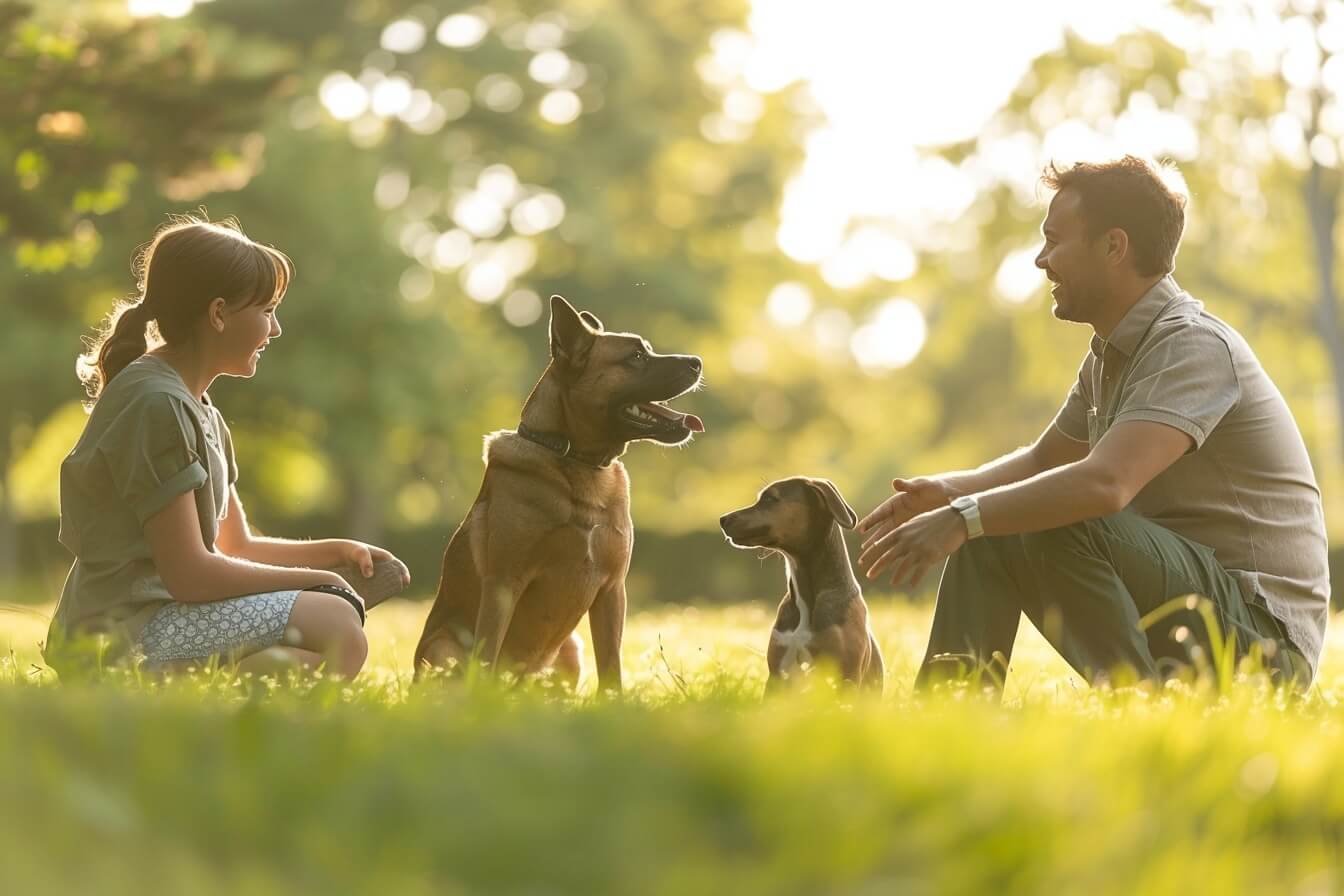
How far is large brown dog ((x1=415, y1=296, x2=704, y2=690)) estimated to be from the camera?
19.6 ft

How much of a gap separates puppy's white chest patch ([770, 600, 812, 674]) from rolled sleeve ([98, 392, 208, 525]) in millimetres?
2169

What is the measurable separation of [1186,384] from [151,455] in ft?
11.1

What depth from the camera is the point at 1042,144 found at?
27.0 meters

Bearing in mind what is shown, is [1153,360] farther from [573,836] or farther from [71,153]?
[71,153]

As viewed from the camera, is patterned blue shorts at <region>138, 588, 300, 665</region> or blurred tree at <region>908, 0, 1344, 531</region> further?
blurred tree at <region>908, 0, 1344, 531</region>

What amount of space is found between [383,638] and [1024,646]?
3978mm

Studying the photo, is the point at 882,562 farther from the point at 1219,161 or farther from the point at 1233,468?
the point at 1219,161

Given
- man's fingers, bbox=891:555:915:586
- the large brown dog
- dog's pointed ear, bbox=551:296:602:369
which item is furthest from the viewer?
dog's pointed ear, bbox=551:296:602:369

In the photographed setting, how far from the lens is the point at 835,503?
18.7 ft

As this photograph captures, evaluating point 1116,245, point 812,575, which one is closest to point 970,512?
point 812,575

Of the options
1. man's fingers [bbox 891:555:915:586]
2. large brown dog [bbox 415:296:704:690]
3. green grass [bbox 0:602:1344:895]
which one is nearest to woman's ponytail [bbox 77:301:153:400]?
large brown dog [bbox 415:296:704:690]

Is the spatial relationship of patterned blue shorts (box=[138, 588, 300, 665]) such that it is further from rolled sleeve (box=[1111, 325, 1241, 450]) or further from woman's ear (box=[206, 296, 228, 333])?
rolled sleeve (box=[1111, 325, 1241, 450])

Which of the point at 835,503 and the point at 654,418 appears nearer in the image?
the point at 835,503

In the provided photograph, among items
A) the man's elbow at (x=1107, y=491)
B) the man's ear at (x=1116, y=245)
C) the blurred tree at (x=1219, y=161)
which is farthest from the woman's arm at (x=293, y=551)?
the blurred tree at (x=1219, y=161)
